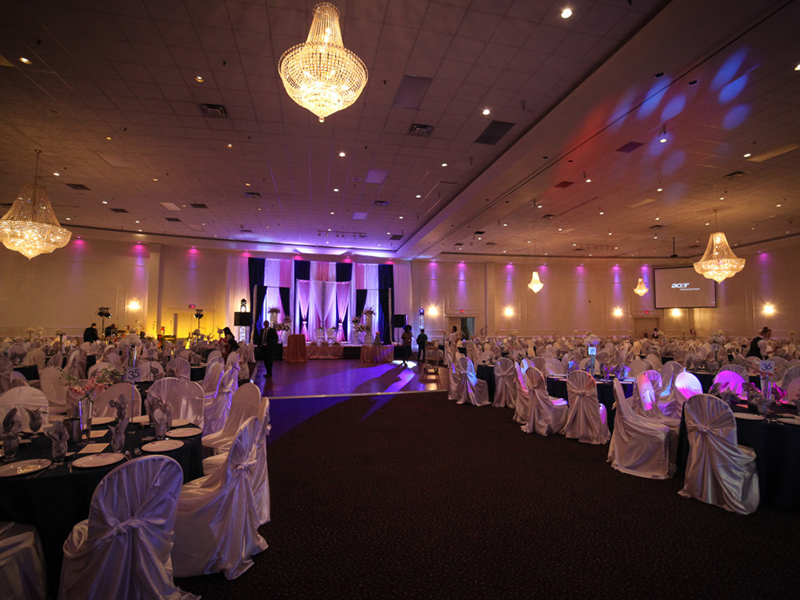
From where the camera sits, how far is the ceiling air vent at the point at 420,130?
6934 millimetres

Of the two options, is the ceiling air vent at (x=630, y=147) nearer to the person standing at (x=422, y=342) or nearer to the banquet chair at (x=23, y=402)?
the banquet chair at (x=23, y=402)

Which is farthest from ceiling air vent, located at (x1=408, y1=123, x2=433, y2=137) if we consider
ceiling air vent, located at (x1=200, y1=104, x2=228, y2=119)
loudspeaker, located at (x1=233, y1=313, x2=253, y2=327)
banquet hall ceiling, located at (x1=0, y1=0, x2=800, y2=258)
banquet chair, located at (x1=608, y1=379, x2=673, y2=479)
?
loudspeaker, located at (x1=233, y1=313, x2=253, y2=327)

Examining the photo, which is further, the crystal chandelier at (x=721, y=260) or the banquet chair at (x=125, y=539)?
the crystal chandelier at (x=721, y=260)

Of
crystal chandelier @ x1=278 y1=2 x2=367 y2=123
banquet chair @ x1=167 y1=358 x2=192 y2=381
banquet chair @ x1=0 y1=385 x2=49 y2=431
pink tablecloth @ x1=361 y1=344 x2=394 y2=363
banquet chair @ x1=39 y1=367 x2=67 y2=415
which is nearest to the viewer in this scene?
banquet chair @ x1=0 y1=385 x2=49 y2=431

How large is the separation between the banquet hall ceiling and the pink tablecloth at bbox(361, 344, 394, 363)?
17.8 ft

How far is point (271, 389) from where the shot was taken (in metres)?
9.19

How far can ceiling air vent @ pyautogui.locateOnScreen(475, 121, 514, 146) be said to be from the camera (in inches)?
272

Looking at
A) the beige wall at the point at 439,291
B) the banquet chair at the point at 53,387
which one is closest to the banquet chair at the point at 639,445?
→ the banquet chair at the point at 53,387

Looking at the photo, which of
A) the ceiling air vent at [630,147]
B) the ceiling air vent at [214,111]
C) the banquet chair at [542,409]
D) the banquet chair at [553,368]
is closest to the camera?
the banquet chair at [542,409]

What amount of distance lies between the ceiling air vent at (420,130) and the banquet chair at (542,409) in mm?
4296

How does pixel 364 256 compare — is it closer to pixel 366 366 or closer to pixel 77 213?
pixel 366 366

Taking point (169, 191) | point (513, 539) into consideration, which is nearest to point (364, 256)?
point (169, 191)

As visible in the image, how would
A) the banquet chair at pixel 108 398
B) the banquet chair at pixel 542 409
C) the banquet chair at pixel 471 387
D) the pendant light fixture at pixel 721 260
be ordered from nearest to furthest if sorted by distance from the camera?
the banquet chair at pixel 108 398 → the banquet chair at pixel 542 409 → the banquet chair at pixel 471 387 → the pendant light fixture at pixel 721 260

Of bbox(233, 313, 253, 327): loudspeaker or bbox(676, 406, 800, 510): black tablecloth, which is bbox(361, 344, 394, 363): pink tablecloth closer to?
bbox(233, 313, 253, 327): loudspeaker
